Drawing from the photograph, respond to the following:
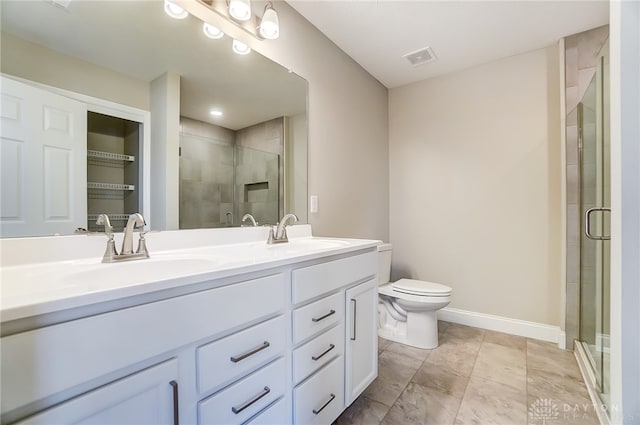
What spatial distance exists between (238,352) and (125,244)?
57cm

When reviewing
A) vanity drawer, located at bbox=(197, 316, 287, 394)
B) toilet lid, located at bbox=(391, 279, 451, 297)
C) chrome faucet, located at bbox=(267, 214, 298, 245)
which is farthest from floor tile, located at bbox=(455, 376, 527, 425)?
chrome faucet, located at bbox=(267, 214, 298, 245)

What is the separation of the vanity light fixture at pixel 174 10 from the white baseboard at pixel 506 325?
113 inches

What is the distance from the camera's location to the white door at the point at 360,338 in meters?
1.30

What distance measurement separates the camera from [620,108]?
83 centimetres

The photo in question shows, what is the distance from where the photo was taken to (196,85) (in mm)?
1364

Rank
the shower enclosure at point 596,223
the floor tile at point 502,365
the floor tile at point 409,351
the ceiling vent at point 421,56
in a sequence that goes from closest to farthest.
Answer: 1. the shower enclosure at point 596,223
2. the floor tile at point 502,365
3. the floor tile at point 409,351
4. the ceiling vent at point 421,56

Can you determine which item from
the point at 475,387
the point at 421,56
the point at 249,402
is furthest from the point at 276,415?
the point at 421,56

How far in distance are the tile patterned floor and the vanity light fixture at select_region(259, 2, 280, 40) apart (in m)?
2.05

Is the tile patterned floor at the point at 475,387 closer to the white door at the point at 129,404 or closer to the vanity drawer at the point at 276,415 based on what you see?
the vanity drawer at the point at 276,415

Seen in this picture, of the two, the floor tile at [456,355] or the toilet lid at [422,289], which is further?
the toilet lid at [422,289]

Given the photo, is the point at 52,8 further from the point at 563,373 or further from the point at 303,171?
the point at 563,373

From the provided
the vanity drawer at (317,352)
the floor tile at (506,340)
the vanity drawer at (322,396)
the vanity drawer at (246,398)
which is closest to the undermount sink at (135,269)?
the vanity drawer at (246,398)

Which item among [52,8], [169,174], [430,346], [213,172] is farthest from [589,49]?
[52,8]

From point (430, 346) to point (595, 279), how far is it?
111 centimetres
